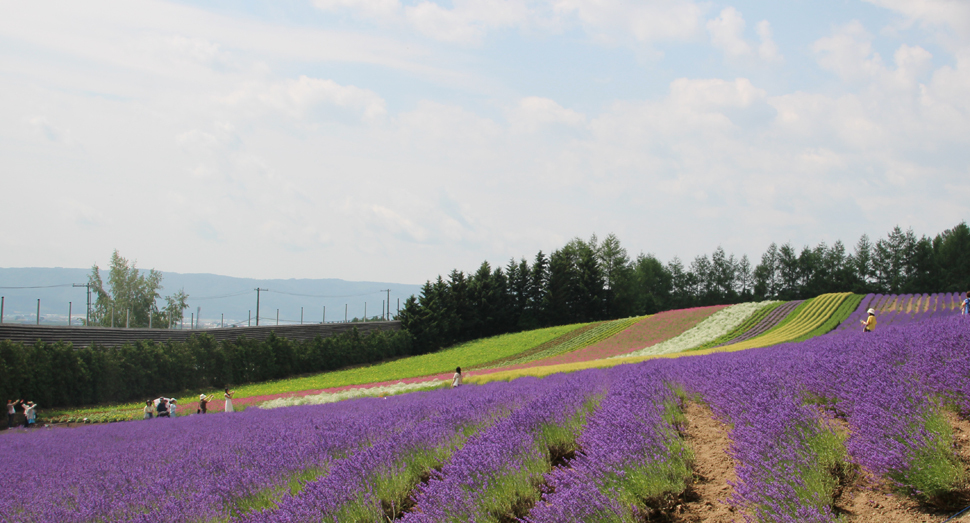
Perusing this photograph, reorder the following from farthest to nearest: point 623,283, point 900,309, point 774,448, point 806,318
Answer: point 623,283, point 806,318, point 900,309, point 774,448

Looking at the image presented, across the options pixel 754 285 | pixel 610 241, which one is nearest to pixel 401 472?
pixel 610 241

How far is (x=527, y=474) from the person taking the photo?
4.09 metres

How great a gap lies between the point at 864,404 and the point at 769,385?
0.98 m

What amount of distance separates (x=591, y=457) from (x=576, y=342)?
41027 millimetres

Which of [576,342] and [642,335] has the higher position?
[642,335]

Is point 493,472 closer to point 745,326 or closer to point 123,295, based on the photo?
point 745,326

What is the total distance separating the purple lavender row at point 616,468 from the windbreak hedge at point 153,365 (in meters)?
30.8

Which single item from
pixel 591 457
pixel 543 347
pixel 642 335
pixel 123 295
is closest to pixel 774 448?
pixel 591 457

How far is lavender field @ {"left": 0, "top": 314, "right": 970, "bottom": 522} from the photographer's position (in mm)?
3234

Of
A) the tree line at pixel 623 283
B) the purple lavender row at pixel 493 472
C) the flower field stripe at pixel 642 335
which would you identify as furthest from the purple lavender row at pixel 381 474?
the tree line at pixel 623 283

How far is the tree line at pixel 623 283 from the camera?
2279 inches

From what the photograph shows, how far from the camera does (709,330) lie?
122 feet

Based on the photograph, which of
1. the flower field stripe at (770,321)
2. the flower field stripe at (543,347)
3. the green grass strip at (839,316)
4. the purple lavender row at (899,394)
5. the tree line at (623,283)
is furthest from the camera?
the tree line at (623,283)

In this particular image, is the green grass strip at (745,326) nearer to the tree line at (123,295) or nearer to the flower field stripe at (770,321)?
the flower field stripe at (770,321)
